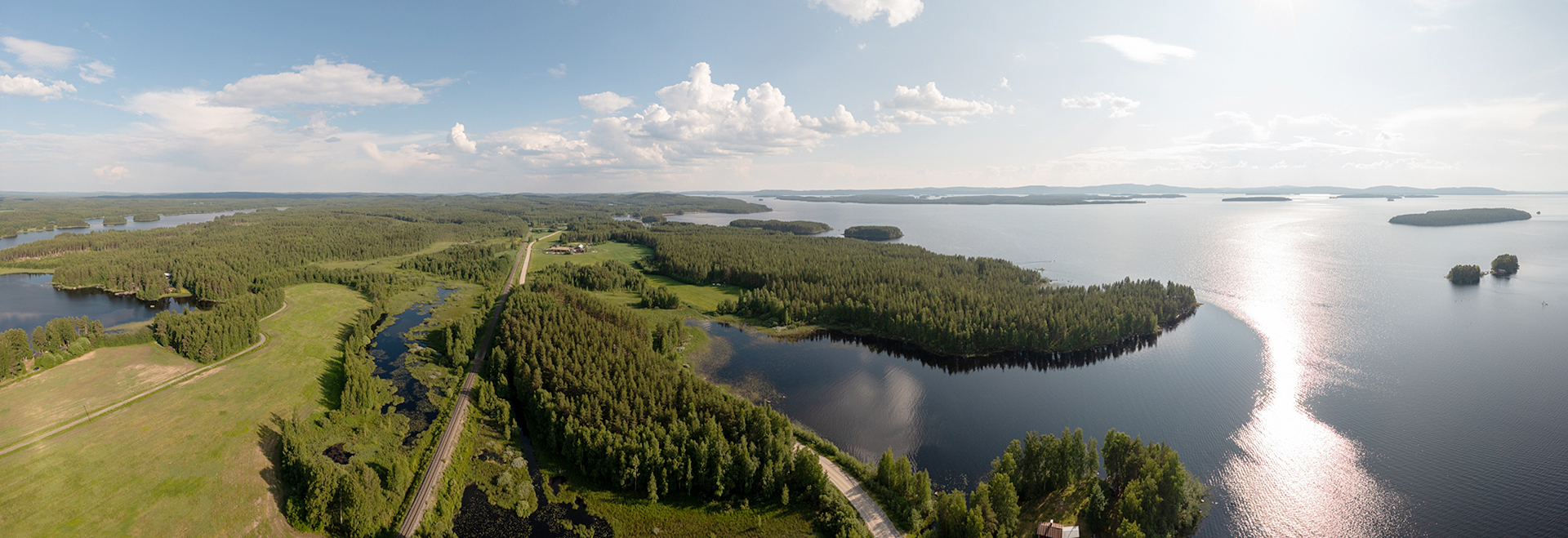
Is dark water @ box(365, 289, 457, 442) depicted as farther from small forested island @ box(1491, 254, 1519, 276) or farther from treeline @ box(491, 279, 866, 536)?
small forested island @ box(1491, 254, 1519, 276)

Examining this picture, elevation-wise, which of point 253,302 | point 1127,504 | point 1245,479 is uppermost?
point 253,302

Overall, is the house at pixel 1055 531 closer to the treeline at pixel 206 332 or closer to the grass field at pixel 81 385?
the grass field at pixel 81 385

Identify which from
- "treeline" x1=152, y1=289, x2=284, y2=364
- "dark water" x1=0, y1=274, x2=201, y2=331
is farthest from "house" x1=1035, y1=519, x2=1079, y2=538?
"dark water" x1=0, y1=274, x2=201, y2=331

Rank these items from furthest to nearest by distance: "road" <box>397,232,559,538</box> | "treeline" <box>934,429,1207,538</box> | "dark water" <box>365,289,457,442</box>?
"dark water" <box>365,289,457,442</box> < "road" <box>397,232,559,538</box> < "treeline" <box>934,429,1207,538</box>

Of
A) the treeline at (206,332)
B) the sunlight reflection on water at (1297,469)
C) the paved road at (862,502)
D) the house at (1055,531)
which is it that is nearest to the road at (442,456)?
the treeline at (206,332)

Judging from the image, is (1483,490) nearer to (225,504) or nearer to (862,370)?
(862,370)

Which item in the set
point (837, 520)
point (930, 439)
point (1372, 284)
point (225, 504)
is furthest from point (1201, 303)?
point (225, 504)
